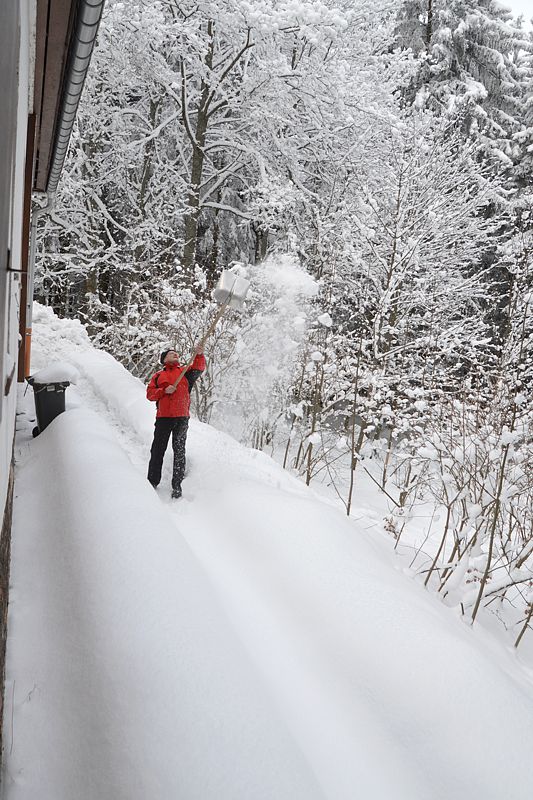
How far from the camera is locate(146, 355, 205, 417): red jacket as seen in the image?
6.04 m

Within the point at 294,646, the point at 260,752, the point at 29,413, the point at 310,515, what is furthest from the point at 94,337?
the point at 260,752

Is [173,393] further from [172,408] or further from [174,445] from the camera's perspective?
[174,445]

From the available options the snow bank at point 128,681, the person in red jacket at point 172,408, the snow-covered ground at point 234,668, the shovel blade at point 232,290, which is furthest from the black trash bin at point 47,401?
the snow bank at point 128,681

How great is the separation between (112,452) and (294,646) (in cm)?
293

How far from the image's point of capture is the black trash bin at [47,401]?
280 inches

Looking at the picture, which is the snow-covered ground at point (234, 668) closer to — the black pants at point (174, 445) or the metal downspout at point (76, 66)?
the black pants at point (174, 445)

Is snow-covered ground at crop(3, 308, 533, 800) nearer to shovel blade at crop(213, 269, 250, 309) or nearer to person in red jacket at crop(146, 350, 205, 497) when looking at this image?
person in red jacket at crop(146, 350, 205, 497)

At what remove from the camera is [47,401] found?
7199mm

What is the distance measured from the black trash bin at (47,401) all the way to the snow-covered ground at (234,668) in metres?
2.26

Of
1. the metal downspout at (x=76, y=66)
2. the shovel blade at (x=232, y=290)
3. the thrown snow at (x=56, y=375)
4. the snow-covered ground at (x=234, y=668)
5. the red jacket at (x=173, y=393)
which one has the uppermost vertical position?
the metal downspout at (x=76, y=66)

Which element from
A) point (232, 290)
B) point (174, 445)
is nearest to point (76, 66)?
point (232, 290)

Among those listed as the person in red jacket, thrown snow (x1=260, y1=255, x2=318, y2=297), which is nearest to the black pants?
the person in red jacket

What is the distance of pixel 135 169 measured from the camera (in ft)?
53.9

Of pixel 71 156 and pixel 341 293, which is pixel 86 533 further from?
pixel 71 156
